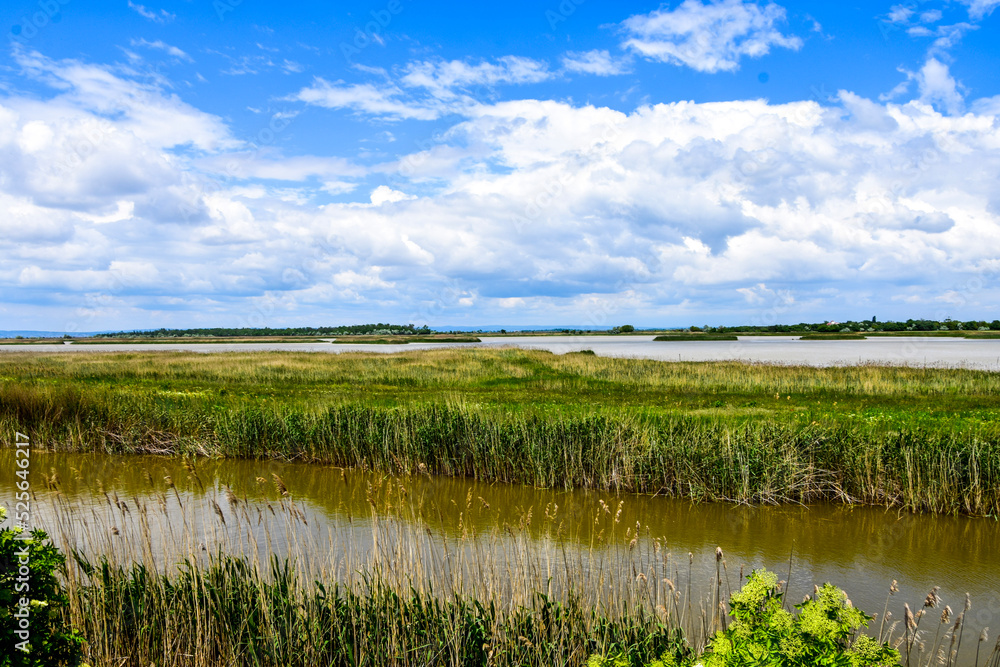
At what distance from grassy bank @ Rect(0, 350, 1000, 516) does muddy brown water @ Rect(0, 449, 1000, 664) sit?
1.76 feet

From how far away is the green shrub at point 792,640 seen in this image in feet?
10.2

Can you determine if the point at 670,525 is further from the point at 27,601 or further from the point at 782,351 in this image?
the point at 782,351

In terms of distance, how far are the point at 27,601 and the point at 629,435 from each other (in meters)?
12.9

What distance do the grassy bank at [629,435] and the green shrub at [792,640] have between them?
11122 mm

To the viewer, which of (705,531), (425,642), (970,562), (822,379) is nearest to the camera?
(425,642)

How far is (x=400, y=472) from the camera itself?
16.4m

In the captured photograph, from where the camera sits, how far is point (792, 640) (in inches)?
124

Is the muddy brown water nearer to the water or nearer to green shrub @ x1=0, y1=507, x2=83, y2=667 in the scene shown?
green shrub @ x1=0, y1=507, x2=83, y2=667

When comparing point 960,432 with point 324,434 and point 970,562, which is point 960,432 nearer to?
point 970,562

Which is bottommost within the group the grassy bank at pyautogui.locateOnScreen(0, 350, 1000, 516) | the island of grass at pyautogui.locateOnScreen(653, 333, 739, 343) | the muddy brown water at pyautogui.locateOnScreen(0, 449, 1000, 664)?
the muddy brown water at pyautogui.locateOnScreen(0, 449, 1000, 664)

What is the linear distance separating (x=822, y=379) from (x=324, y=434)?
27192 mm

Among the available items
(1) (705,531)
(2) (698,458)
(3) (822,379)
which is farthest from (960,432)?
(3) (822,379)

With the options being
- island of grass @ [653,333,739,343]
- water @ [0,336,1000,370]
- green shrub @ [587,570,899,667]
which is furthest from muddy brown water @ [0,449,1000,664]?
island of grass @ [653,333,739,343]

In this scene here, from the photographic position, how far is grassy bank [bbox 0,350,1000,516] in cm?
1362
